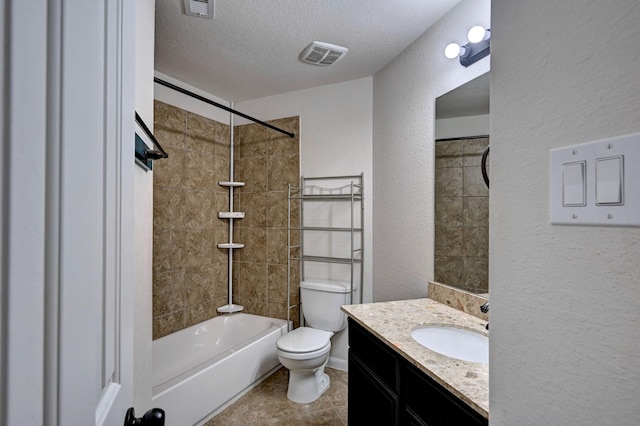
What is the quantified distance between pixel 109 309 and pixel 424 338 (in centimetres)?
125

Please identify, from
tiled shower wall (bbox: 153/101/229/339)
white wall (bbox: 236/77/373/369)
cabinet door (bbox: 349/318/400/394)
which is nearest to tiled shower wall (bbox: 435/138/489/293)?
cabinet door (bbox: 349/318/400/394)

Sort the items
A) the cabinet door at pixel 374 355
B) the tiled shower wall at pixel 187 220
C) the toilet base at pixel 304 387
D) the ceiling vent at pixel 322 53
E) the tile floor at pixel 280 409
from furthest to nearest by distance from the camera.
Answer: the tiled shower wall at pixel 187 220, the toilet base at pixel 304 387, the ceiling vent at pixel 322 53, the tile floor at pixel 280 409, the cabinet door at pixel 374 355

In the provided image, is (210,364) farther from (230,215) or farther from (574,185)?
(574,185)

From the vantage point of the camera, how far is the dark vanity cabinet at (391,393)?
35.3 inches

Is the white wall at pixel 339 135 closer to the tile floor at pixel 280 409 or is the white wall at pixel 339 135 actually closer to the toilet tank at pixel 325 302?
the toilet tank at pixel 325 302

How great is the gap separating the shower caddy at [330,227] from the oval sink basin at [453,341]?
112cm

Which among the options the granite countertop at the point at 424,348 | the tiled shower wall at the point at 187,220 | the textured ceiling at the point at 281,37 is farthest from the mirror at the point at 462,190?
the tiled shower wall at the point at 187,220

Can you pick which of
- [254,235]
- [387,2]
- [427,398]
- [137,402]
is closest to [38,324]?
[427,398]

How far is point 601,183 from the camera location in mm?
422

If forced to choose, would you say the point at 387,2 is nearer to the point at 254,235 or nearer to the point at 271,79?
the point at 271,79

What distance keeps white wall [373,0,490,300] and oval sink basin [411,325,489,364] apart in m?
0.52

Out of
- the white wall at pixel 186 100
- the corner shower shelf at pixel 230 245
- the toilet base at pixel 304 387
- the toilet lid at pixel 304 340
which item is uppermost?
the white wall at pixel 186 100

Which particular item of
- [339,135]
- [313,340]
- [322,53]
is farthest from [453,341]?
[322,53]

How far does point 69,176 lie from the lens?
35 cm
